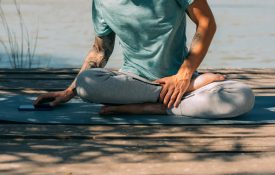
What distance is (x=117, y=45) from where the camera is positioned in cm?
897

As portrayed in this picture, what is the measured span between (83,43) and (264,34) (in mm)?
2238

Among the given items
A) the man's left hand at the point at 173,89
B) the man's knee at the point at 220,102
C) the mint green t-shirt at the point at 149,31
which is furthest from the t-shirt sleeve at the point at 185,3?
the man's knee at the point at 220,102

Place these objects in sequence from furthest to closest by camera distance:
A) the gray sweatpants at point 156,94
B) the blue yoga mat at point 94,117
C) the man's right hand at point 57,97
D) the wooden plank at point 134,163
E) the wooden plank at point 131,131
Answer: the man's right hand at point 57,97 < the gray sweatpants at point 156,94 < the blue yoga mat at point 94,117 < the wooden plank at point 131,131 < the wooden plank at point 134,163

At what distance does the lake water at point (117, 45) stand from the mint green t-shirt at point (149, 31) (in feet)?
10.0

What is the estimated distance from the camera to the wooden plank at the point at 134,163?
294 centimetres

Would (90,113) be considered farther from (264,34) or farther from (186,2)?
(264,34)

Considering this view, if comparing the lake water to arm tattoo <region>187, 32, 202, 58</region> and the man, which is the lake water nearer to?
the man

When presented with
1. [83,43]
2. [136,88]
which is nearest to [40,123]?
[136,88]

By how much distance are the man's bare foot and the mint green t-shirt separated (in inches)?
5.8

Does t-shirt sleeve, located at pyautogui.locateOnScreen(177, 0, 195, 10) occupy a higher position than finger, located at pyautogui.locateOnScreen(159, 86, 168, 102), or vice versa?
t-shirt sleeve, located at pyautogui.locateOnScreen(177, 0, 195, 10)

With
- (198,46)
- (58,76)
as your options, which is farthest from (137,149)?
(58,76)

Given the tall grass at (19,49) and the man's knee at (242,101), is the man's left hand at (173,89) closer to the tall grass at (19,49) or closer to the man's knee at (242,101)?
the man's knee at (242,101)

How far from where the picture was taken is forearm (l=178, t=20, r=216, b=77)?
385cm

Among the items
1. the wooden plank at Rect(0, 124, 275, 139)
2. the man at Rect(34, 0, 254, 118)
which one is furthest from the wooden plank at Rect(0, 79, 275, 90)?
the wooden plank at Rect(0, 124, 275, 139)
